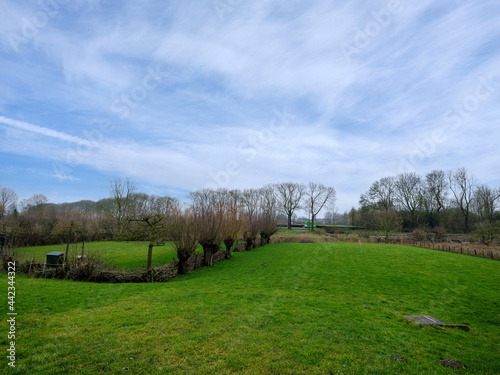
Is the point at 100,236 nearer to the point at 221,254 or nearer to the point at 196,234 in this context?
the point at 221,254

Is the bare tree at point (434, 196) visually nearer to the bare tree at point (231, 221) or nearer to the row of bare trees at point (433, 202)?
the row of bare trees at point (433, 202)

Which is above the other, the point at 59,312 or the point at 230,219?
the point at 230,219

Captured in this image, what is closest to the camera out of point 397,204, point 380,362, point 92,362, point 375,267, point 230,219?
point 92,362

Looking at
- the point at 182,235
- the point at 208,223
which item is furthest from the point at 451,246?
the point at 182,235

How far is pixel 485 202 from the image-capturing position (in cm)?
4294

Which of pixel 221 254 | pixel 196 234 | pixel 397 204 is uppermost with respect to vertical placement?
pixel 397 204

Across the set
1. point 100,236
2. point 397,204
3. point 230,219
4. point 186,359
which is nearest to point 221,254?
point 230,219

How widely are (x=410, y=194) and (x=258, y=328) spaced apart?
54525mm

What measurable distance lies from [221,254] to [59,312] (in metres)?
16.6

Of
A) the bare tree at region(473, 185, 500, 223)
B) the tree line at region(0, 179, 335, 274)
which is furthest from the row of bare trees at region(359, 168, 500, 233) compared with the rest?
the tree line at region(0, 179, 335, 274)

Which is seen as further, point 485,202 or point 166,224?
point 485,202

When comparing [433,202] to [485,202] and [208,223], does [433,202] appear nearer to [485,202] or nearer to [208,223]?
[485,202]

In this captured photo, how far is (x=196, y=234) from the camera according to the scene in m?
17.1

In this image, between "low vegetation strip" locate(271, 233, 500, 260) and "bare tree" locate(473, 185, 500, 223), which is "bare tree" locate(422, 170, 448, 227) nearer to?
"bare tree" locate(473, 185, 500, 223)
